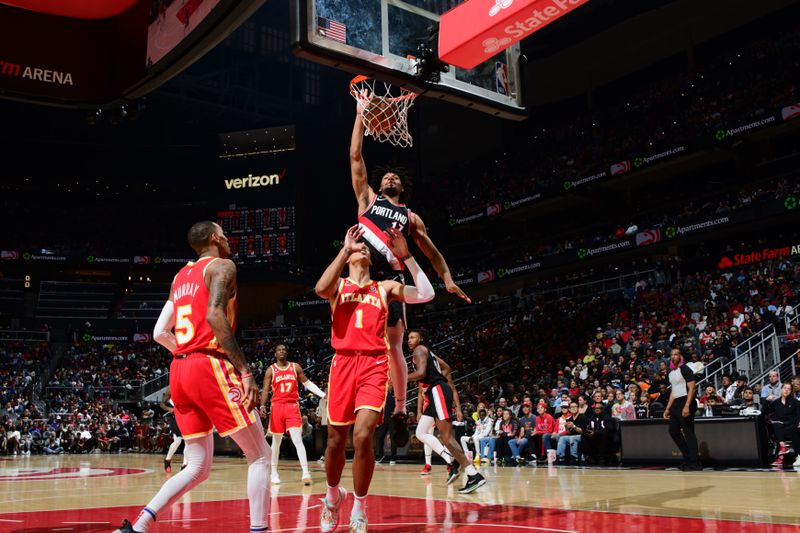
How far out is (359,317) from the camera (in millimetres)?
5852

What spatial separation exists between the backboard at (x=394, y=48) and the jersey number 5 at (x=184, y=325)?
9.30ft

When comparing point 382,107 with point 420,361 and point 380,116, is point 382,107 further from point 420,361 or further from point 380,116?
point 420,361

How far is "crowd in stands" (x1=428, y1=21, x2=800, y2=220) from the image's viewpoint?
2645 centimetres

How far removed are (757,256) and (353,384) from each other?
22.9 m

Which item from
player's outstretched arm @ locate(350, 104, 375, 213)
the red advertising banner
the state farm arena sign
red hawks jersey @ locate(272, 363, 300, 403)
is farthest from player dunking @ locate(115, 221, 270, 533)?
the state farm arena sign

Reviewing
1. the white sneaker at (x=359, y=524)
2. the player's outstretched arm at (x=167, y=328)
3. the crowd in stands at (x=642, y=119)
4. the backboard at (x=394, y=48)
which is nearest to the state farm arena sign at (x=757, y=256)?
the crowd in stands at (x=642, y=119)

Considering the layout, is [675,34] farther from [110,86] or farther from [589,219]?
[110,86]

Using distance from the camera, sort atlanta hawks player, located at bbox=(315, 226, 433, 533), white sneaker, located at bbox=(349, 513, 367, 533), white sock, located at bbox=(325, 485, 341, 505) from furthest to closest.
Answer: white sock, located at bbox=(325, 485, 341, 505), atlanta hawks player, located at bbox=(315, 226, 433, 533), white sneaker, located at bbox=(349, 513, 367, 533)

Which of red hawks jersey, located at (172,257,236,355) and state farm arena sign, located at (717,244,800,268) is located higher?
state farm arena sign, located at (717,244,800,268)

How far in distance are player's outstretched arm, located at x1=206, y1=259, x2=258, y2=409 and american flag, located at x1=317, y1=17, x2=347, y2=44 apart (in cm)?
292

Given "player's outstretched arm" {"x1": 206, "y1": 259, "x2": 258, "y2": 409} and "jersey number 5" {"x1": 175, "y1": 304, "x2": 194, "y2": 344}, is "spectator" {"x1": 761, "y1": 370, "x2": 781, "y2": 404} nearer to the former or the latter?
"player's outstretched arm" {"x1": 206, "y1": 259, "x2": 258, "y2": 409}

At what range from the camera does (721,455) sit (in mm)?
12883

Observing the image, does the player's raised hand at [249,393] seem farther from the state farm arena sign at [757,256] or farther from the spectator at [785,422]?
the state farm arena sign at [757,256]

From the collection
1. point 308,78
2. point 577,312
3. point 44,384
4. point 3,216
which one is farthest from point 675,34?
point 3,216
